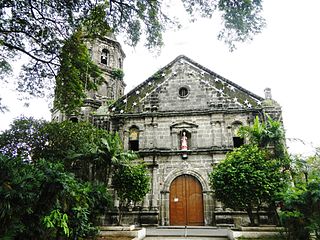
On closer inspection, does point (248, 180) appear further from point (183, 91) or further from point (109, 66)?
point (109, 66)

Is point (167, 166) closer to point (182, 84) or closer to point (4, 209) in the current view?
point (182, 84)

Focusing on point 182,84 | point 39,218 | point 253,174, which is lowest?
point 39,218

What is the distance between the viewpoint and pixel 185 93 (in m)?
16.4

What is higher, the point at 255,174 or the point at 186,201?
the point at 255,174

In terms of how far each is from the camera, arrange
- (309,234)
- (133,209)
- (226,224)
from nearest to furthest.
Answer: (309,234) < (226,224) < (133,209)

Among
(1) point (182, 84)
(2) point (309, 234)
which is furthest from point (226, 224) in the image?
(1) point (182, 84)

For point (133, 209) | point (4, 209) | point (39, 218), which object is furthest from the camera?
point (133, 209)

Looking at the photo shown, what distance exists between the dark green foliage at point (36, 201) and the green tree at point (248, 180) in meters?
5.70

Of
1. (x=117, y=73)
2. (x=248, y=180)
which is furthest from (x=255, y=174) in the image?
(x=117, y=73)

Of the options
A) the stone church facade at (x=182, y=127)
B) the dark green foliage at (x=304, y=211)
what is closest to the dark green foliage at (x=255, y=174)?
the dark green foliage at (x=304, y=211)

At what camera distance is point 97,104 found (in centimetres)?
1788

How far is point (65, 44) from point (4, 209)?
21.2ft

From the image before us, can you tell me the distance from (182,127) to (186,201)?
161 inches

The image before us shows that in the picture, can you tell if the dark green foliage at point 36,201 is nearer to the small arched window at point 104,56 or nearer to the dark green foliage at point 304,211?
the dark green foliage at point 304,211
